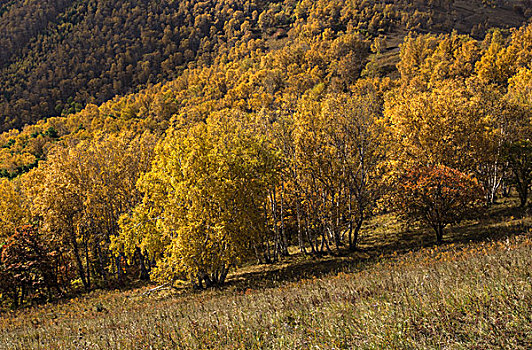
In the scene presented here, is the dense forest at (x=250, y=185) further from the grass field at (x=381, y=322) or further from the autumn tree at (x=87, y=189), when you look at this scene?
the grass field at (x=381, y=322)

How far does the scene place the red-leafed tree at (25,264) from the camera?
69.2 ft

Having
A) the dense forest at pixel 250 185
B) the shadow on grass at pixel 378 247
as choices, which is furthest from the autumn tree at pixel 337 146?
the shadow on grass at pixel 378 247

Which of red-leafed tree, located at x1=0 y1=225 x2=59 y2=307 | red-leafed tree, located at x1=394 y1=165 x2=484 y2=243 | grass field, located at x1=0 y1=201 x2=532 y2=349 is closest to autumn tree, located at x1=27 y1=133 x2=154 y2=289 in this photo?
red-leafed tree, located at x1=0 y1=225 x2=59 y2=307

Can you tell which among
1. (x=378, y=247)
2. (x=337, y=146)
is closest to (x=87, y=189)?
(x=337, y=146)

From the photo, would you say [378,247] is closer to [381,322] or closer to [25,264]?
[381,322]

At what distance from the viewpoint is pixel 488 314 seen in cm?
442

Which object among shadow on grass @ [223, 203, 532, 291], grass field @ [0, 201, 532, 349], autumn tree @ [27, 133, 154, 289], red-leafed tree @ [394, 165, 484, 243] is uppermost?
autumn tree @ [27, 133, 154, 289]

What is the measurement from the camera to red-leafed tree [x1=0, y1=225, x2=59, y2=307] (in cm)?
2108

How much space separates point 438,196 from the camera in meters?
18.9

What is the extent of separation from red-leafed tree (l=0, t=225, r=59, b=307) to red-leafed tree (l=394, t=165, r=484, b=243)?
23.8 metres

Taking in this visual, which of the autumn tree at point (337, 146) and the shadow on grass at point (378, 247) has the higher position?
the autumn tree at point (337, 146)

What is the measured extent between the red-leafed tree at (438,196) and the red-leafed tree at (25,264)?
23.8 m

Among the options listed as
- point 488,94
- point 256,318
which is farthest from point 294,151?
point 488,94

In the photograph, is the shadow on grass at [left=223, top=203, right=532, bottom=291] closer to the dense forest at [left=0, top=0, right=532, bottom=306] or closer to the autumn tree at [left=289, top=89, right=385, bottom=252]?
the dense forest at [left=0, top=0, right=532, bottom=306]
